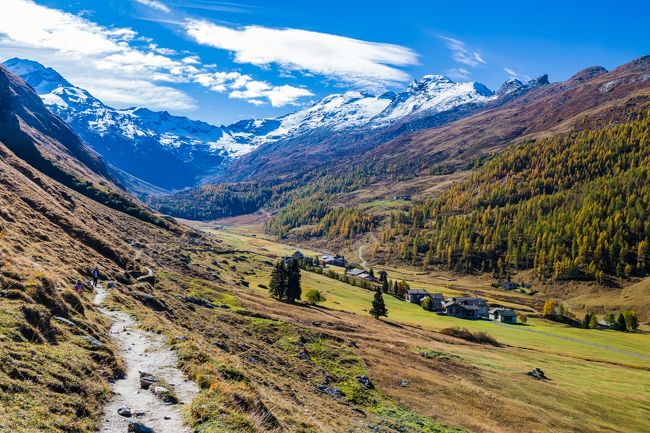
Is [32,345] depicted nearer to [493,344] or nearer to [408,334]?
[408,334]

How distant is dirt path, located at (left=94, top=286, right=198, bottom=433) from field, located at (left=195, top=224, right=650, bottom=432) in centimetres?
3134

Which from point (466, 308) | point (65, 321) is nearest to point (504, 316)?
point (466, 308)

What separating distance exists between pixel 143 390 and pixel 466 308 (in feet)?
472

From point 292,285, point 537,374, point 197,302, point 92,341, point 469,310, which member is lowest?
point 469,310

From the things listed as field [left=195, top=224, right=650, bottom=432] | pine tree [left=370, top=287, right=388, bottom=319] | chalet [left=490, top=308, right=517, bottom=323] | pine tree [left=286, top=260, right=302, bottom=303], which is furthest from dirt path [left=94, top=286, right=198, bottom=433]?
chalet [left=490, top=308, right=517, bottom=323]

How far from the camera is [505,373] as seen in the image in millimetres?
71188

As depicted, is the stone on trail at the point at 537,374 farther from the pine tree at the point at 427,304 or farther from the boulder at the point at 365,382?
the pine tree at the point at 427,304

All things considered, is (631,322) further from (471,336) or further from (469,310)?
(471,336)

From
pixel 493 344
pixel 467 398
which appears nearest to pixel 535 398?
pixel 467 398

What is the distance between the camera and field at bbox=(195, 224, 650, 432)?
5375 cm

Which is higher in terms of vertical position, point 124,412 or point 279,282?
point 124,412

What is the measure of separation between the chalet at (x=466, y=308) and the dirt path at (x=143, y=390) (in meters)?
131

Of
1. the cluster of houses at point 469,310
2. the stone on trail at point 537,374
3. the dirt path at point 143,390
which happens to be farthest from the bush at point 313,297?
the dirt path at point 143,390

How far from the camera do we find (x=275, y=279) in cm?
10888
